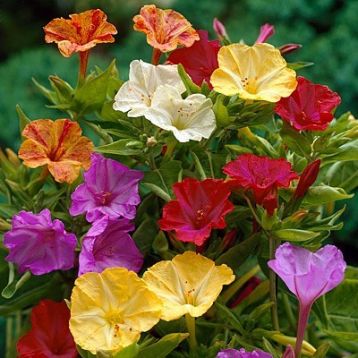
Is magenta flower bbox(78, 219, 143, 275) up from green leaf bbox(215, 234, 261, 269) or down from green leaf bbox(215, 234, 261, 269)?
up

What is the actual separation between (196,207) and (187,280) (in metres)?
0.07

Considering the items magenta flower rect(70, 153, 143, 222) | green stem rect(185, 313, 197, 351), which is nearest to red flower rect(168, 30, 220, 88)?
magenta flower rect(70, 153, 143, 222)

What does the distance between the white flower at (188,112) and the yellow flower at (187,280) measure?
0.37 ft

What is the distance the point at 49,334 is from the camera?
874 mm

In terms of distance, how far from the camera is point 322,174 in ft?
3.01

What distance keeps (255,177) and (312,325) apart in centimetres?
27

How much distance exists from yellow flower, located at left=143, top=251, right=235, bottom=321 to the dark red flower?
11cm

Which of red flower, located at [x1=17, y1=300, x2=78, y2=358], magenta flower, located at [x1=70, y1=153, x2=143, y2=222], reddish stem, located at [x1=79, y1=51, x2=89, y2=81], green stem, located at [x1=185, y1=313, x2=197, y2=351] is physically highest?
reddish stem, located at [x1=79, y1=51, x2=89, y2=81]

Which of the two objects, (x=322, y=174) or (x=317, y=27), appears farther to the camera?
Result: (x=317, y=27)

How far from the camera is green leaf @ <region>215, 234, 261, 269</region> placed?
86 centimetres

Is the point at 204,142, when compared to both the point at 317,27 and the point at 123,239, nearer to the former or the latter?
the point at 123,239

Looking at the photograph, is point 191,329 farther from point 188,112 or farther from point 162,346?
point 188,112

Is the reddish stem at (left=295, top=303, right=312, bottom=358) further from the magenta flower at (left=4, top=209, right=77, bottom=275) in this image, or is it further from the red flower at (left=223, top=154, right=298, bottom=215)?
the magenta flower at (left=4, top=209, right=77, bottom=275)

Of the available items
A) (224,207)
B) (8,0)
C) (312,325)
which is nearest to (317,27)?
(8,0)
